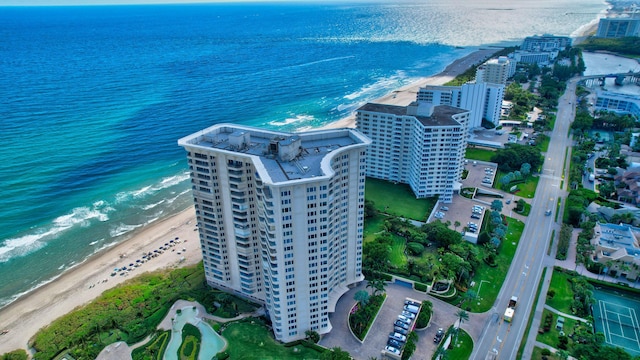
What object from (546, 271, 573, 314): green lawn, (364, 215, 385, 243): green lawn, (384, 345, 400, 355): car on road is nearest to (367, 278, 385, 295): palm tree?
(384, 345, 400, 355): car on road

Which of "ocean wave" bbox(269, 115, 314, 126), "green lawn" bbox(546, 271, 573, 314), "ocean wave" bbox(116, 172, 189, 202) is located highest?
"ocean wave" bbox(269, 115, 314, 126)

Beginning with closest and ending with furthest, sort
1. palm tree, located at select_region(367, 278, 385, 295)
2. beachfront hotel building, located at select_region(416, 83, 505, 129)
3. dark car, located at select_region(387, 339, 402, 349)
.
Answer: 1. dark car, located at select_region(387, 339, 402, 349)
2. palm tree, located at select_region(367, 278, 385, 295)
3. beachfront hotel building, located at select_region(416, 83, 505, 129)

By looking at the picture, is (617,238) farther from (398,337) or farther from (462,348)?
(398,337)

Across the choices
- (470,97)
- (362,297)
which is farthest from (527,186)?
(362,297)

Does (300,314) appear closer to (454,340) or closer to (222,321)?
(222,321)

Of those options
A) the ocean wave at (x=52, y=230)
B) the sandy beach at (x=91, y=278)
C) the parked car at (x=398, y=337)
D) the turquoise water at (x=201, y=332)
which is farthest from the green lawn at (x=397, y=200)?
the ocean wave at (x=52, y=230)

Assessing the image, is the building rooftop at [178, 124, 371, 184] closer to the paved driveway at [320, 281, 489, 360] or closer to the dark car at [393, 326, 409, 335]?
the paved driveway at [320, 281, 489, 360]

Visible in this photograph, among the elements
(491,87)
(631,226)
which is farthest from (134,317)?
(491,87)
